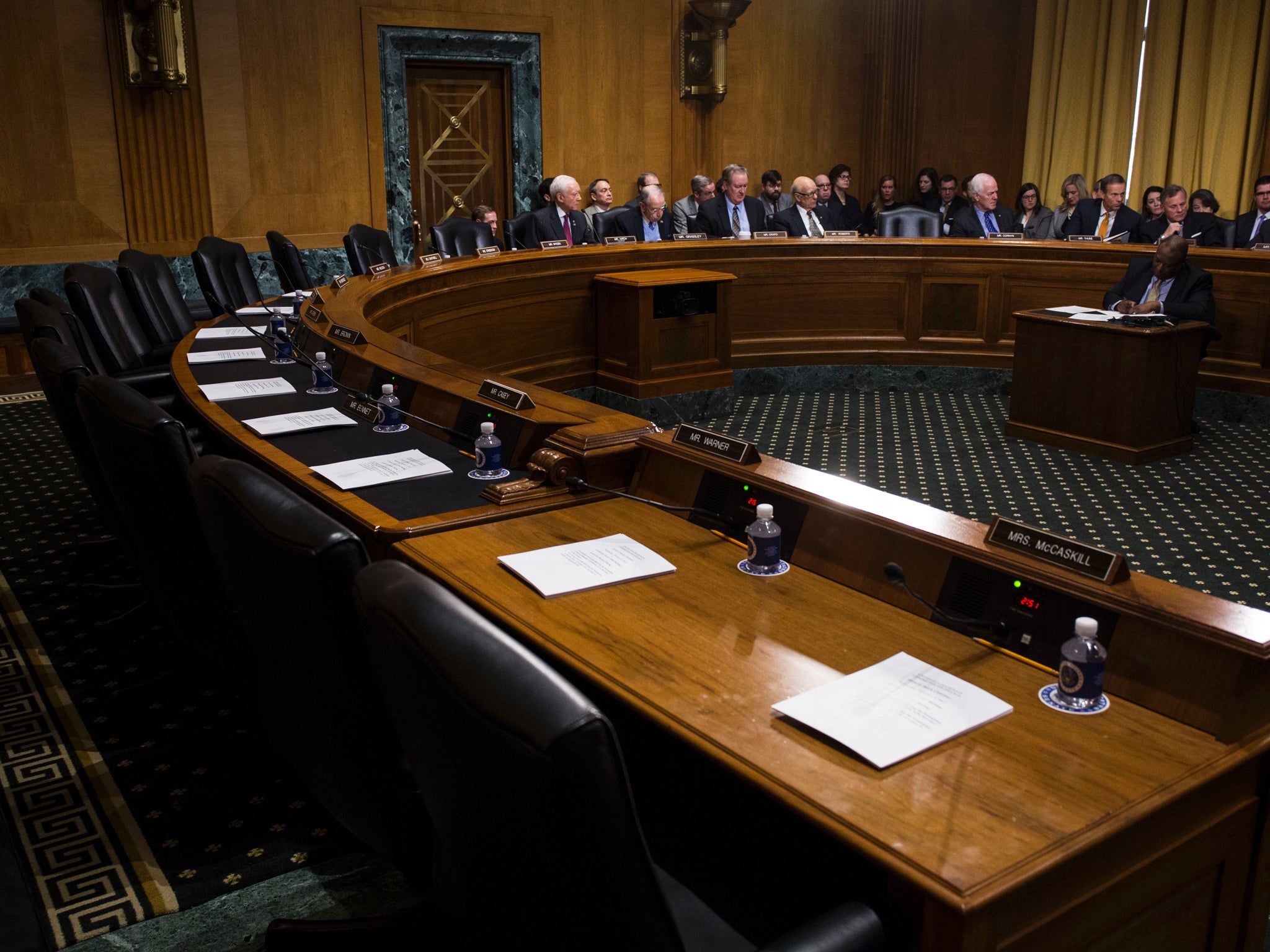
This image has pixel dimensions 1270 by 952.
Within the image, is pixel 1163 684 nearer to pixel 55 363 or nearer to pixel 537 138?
pixel 55 363

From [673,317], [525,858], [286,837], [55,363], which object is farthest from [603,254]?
[525,858]

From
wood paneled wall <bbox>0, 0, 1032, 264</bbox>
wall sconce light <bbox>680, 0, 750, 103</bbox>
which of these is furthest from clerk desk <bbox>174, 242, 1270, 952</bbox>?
wall sconce light <bbox>680, 0, 750, 103</bbox>

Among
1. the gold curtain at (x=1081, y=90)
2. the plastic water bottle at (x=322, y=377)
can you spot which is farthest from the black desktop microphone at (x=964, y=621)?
the gold curtain at (x=1081, y=90)

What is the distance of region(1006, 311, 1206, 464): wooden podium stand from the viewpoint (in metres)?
5.29

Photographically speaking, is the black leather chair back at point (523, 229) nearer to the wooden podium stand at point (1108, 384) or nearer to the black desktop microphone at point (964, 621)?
the wooden podium stand at point (1108, 384)

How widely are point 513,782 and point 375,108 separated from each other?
8049 mm

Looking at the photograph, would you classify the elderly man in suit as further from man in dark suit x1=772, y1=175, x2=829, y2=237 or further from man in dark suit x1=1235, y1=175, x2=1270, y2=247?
man in dark suit x1=1235, y1=175, x2=1270, y2=247

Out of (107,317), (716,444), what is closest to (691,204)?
(107,317)

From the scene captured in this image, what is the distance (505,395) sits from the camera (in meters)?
2.82

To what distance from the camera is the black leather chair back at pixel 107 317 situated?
3891 millimetres

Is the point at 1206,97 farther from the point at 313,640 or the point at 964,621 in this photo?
the point at 313,640

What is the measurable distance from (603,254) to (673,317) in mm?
597

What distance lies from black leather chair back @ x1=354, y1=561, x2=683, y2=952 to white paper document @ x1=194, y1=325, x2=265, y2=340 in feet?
12.2

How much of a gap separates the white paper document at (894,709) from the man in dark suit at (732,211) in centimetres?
639
